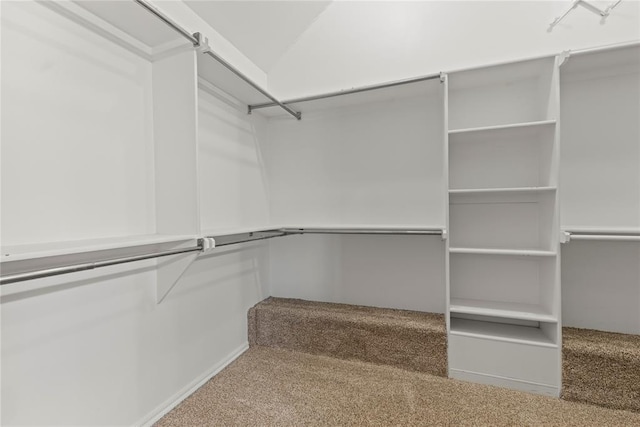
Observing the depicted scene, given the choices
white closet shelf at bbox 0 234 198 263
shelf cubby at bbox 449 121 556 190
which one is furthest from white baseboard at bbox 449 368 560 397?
white closet shelf at bbox 0 234 198 263

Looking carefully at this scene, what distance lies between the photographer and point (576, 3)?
1.76m

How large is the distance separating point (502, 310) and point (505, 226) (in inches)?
22.2

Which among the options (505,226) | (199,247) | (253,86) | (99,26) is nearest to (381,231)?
(505,226)

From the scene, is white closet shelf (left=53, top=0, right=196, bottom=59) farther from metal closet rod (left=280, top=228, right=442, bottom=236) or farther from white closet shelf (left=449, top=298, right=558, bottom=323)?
white closet shelf (left=449, top=298, right=558, bottom=323)

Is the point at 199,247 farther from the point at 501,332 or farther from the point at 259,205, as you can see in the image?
the point at 501,332

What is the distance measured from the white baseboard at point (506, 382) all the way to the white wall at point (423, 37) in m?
1.96

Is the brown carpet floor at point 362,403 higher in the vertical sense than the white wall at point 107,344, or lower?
lower

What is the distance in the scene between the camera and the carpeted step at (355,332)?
6.28ft

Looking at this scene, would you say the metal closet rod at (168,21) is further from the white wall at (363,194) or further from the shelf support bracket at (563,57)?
the shelf support bracket at (563,57)

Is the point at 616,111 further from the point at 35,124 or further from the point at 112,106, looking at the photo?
the point at 35,124

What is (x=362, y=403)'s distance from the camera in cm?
162

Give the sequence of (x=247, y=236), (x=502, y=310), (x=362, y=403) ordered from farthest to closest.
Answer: (x=247, y=236) → (x=502, y=310) → (x=362, y=403)

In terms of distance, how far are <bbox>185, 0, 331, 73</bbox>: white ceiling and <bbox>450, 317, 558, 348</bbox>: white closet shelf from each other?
2497 mm

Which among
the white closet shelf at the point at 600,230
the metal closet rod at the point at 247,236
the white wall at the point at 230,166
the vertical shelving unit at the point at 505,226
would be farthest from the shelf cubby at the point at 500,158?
the white wall at the point at 230,166
